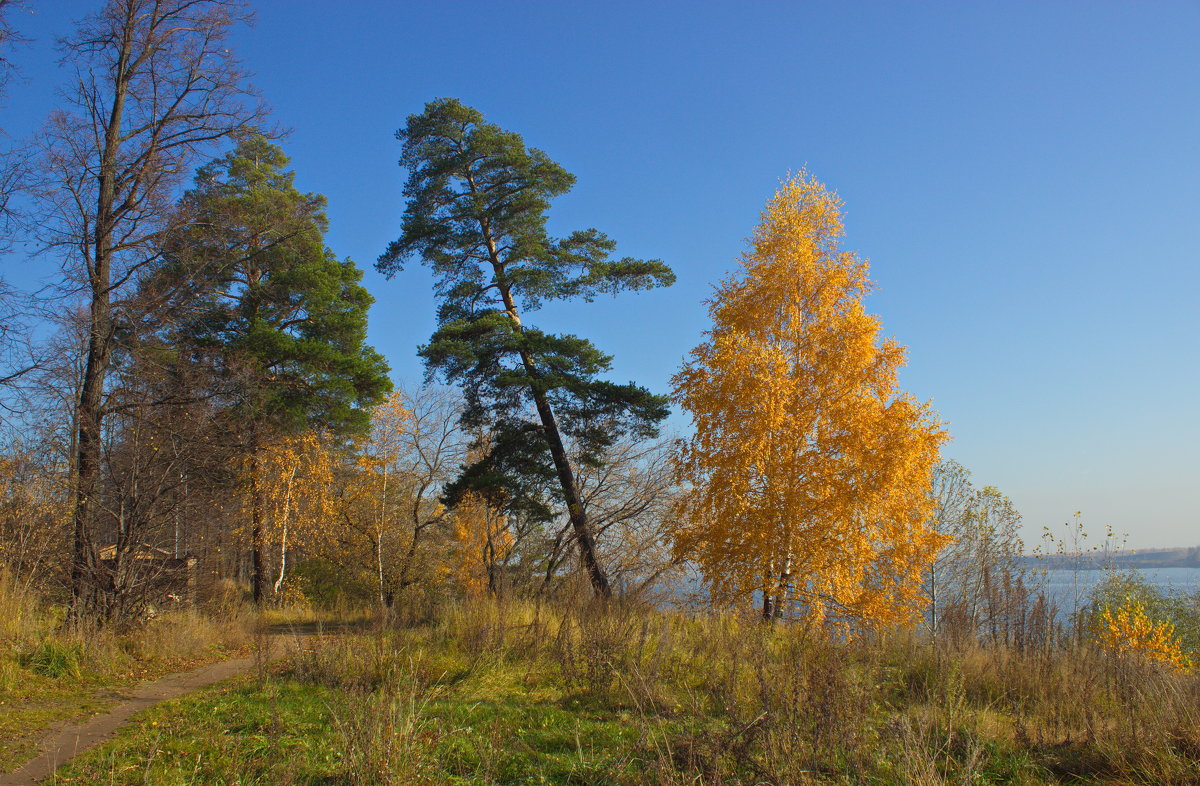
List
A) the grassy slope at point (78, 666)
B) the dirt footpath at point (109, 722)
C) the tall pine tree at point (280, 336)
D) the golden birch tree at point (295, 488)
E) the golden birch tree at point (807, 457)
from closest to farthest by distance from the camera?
the dirt footpath at point (109, 722) < the grassy slope at point (78, 666) < the golden birch tree at point (807, 457) < the tall pine tree at point (280, 336) < the golden birch tree at point (295, 488)

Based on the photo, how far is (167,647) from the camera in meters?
9.91

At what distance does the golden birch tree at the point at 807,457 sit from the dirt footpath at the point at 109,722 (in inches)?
313

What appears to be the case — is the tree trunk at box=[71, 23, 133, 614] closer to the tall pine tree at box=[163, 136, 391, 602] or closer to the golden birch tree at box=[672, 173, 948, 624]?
the tall pine tree at box=[163, 136, 391, 602]

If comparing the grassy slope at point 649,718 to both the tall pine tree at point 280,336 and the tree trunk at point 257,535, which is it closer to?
the tall pine tree at point 280,336

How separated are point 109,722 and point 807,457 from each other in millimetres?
11051

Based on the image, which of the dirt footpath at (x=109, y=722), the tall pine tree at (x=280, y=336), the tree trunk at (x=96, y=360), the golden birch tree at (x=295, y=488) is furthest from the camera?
the golden birch tree at (x=295, y=488)

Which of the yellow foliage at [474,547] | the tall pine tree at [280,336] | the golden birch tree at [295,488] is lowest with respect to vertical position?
the yellow foliage at [474,547]

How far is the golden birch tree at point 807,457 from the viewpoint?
1282 cm

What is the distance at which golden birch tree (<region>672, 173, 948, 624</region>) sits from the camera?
1282 cm

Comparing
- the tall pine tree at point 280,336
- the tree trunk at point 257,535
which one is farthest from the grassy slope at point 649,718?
the tree trunk at point 257,535

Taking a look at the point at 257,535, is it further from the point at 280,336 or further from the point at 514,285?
the point at 514,285

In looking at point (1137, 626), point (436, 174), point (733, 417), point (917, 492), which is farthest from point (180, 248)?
point (1137, 626)

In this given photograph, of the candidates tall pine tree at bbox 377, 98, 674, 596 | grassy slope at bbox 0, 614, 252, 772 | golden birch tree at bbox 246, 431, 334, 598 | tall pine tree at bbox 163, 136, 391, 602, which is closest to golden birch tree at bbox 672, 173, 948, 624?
tall pine tree at bbox 377, 98, 674, 596

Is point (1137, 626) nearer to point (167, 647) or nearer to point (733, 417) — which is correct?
point (733, 417)
